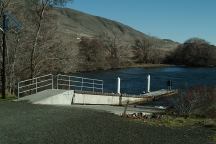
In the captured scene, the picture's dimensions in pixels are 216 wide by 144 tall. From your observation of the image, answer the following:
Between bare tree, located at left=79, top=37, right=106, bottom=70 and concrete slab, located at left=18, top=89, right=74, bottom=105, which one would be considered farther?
bare tree, located at left=79, top=37, right=106, bottom=70

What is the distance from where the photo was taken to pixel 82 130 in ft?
47.2

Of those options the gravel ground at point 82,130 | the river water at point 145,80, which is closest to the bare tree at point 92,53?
the river water at point 145,80

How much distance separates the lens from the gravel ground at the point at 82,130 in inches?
508

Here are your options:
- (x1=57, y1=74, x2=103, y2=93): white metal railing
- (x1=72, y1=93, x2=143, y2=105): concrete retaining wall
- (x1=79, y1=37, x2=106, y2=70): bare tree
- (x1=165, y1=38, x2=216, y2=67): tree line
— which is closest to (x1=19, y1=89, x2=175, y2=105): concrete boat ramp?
(x1=72, y1=93, x2=143, y2=105): concrete retaining wall

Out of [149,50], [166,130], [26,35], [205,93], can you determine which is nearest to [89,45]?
[149,50]

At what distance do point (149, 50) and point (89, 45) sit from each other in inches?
1335

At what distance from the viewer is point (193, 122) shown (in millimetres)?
17984

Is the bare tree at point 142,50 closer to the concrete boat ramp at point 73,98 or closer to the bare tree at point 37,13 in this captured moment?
the bare tree at point 37,13

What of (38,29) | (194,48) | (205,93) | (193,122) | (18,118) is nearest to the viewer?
(18,118)

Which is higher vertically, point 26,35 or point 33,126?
point 26,35

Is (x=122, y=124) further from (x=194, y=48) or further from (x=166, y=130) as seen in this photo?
(x=194, y=48)

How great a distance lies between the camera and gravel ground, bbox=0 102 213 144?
12891mm

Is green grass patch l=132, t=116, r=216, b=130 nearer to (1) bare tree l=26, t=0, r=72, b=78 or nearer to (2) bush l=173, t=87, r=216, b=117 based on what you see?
(2) bush l=173, t=87, r=216, b=117

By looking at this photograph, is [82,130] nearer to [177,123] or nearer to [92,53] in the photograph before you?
[177,123]
